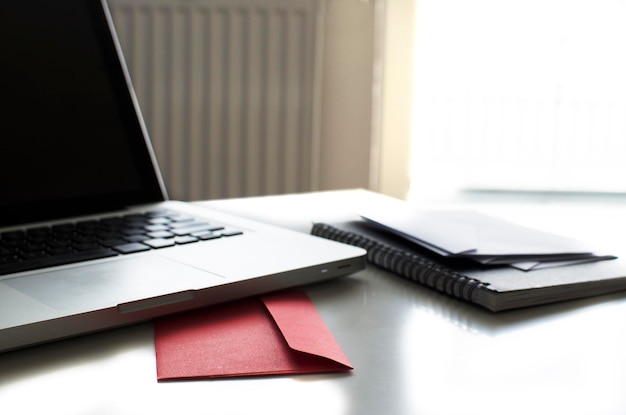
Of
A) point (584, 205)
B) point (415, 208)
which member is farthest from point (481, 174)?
point (415, 208)

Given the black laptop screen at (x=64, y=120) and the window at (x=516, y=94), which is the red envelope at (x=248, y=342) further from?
the window at (x=516, y=94)

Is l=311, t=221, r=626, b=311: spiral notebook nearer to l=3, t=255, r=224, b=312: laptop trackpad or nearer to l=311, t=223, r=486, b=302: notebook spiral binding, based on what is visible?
l=311, t=223, r=486, b=302: notebook spiral binding

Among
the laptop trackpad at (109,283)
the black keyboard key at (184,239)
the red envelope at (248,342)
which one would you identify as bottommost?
the red envelope at (248,342)

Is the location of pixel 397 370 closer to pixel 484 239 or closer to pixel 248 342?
pixel 248 342

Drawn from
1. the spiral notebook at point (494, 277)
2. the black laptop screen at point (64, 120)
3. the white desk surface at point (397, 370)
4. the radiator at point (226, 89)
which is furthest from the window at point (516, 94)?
the white desk surface at point (397, 370)

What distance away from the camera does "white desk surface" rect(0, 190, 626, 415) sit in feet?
1.17

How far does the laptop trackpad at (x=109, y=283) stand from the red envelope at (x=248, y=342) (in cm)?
2

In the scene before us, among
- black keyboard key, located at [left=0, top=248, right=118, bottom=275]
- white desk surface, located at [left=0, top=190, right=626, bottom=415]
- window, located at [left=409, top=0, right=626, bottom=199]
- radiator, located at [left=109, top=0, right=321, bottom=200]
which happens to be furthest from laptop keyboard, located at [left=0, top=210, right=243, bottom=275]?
window, located at [left=409, top=0, right=626, bottom=199]

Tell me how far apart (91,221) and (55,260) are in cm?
15

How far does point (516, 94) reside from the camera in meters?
2.40

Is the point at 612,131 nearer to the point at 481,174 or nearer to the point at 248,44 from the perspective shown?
the point at 481,174

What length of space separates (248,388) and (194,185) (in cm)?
159

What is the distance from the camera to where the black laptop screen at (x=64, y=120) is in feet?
2.30

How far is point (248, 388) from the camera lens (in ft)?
1.24
